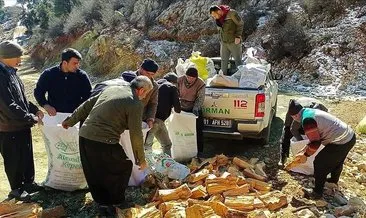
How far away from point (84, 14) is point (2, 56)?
73.9ft

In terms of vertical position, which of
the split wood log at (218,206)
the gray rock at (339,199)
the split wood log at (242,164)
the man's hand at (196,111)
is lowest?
the gray rock at (339,199)

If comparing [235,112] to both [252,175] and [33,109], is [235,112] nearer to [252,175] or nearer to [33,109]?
[252,175]

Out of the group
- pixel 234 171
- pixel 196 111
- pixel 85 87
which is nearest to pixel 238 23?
pixel 196 111

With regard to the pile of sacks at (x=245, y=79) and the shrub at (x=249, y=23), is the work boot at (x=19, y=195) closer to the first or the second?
the pile of sacks at (x=245, y=79)

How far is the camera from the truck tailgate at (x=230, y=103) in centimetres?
611

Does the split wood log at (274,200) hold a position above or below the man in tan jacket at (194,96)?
below

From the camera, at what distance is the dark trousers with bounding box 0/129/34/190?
479 cm

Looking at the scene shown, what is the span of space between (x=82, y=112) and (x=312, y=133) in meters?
2.54

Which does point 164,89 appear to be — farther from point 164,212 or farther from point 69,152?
point 164,212

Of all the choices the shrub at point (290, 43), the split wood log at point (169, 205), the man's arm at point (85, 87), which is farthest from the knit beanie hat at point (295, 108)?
the shrub at point (290, 43)

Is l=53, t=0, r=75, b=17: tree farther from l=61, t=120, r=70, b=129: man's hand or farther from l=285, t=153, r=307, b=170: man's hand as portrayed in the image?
l=285, t=153, r=307, b=170: man's hand

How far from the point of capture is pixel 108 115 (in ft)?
13.6

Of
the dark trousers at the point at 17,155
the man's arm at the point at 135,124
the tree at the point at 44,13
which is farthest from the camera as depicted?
the tree at the point at 44,13

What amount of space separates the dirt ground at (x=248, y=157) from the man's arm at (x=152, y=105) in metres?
0.97
